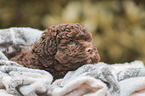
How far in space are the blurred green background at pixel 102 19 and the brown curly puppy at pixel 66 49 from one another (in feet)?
3.01

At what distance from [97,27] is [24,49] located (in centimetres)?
81

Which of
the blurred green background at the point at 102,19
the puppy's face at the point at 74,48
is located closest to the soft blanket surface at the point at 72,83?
the puppy's face at the point at 74,48

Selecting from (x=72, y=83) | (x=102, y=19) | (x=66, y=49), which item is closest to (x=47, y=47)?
(x=66, y=49)

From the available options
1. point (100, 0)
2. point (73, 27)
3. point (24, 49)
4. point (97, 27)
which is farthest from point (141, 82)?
point (100, 0)

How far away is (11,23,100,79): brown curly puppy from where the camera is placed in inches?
23.5

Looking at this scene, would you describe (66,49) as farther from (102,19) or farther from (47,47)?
(102,19)

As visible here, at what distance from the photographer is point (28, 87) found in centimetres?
53

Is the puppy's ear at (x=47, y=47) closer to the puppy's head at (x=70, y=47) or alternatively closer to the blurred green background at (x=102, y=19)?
the puppy's head at (x=70, y=47)

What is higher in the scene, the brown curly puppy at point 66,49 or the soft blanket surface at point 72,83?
the brown curly puppy at point 66,49

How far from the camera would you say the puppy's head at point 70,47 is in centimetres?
60

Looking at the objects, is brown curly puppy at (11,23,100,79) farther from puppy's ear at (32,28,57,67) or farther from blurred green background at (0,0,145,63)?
blurred green background at (0,0,145,63)

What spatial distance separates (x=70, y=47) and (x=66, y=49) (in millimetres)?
14

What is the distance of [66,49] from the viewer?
1.98 feet

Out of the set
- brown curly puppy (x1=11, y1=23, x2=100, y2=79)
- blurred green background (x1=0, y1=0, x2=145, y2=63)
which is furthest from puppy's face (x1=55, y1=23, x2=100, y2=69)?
blurred green background (x1=0, y1=0, x2=145, y2=63)
